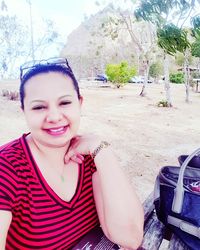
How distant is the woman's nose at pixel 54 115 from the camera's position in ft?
4.16

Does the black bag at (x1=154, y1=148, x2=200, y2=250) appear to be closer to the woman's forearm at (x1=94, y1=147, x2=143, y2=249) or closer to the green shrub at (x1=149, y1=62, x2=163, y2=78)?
the woman's forearm at (x1=94, y1=147, x2=143, y2=249)

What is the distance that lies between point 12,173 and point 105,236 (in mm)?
489

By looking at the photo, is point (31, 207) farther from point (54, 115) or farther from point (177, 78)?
point (177, 78)

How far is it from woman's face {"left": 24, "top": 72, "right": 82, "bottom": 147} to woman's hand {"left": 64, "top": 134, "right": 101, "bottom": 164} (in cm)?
9

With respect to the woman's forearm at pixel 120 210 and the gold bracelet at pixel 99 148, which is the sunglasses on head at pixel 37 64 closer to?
the gold bracelet at pixel 99 148

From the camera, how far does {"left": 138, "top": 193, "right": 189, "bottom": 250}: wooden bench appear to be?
4.72 feet

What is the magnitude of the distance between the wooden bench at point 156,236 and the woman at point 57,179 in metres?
0.16

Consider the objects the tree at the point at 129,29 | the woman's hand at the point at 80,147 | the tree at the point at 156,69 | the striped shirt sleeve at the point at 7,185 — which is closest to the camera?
the striped shirt sleeve at the point at 7,185

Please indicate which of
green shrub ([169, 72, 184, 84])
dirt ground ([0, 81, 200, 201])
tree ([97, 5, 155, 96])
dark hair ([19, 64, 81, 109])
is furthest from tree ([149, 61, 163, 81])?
dark hair ([19, 64, 81, 109])

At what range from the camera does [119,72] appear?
2345cm

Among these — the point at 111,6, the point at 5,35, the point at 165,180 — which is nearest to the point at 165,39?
the point at 165,180

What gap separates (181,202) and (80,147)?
0.47 metres

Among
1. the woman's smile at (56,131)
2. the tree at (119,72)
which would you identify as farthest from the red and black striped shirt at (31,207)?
the tree at (119,72)

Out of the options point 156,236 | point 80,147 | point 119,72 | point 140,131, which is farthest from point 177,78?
point 80,147
